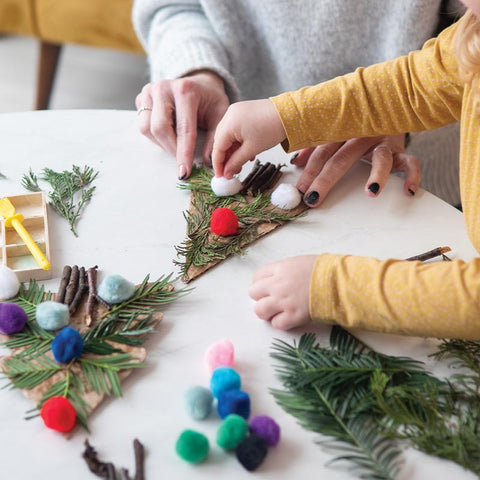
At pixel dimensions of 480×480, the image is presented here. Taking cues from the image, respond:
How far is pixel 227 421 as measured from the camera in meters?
0.55

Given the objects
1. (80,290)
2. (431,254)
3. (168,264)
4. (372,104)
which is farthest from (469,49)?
(80,290)

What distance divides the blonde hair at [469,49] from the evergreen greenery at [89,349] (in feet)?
1.55

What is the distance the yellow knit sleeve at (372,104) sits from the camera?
833 mm

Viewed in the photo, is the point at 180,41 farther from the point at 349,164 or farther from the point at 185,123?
the point at 349,164

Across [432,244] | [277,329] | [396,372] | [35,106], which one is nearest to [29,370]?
[277,329]

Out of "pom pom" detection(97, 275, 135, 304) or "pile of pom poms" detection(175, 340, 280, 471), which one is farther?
"pom pom" detection(97, 275, 135, 304)

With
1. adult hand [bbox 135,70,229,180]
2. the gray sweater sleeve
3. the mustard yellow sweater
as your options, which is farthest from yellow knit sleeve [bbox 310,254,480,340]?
the gray sweater sleeve

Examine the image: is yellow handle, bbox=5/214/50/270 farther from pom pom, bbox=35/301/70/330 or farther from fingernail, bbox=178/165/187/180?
fingernail, bbox=178/165/187/180

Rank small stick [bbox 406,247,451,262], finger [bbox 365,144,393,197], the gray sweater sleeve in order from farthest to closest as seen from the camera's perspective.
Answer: the gray sweater sleeve < finger [bbox 365,144,393,197] < small stick [bbox 406,247,451,262]

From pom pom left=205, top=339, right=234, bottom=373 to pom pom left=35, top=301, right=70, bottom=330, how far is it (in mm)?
174

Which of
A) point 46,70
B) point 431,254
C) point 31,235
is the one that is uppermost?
point 31,235

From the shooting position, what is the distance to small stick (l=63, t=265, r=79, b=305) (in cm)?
68

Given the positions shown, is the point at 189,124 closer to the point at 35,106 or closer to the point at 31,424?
the point at 31,424

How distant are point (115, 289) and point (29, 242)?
16cm
